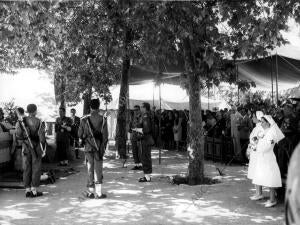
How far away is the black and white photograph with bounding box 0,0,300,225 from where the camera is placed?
26.3 feet

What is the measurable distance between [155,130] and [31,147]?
3.56m

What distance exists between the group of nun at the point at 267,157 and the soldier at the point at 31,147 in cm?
447

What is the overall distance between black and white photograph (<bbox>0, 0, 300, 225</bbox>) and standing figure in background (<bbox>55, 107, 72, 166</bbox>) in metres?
0.03

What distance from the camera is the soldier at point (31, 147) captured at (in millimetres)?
9281

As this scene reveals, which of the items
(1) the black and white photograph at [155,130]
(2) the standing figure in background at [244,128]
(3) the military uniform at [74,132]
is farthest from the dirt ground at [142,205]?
(3) the military uniform at [74,132]

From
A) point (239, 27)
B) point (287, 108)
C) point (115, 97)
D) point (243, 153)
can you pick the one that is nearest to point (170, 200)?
point (287, 108)

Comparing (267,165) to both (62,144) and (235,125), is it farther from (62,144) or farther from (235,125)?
(62,144)

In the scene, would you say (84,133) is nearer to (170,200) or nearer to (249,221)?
(170,200)

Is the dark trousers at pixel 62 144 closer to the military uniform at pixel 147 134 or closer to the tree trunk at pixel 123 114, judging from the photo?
the tree trunk at pixel 123 114

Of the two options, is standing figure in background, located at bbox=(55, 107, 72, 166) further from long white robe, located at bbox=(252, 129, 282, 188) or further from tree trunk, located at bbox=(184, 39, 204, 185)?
long white robe, located at bbox=(252, 129, 282, 188)

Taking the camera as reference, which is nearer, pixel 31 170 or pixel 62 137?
pixel 31 170

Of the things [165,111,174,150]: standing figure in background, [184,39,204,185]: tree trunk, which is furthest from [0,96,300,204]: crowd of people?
[165,111,174,150]: standing figure in background

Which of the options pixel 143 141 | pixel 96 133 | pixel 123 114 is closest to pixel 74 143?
pixel 123 114

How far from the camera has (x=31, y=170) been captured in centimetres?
942
